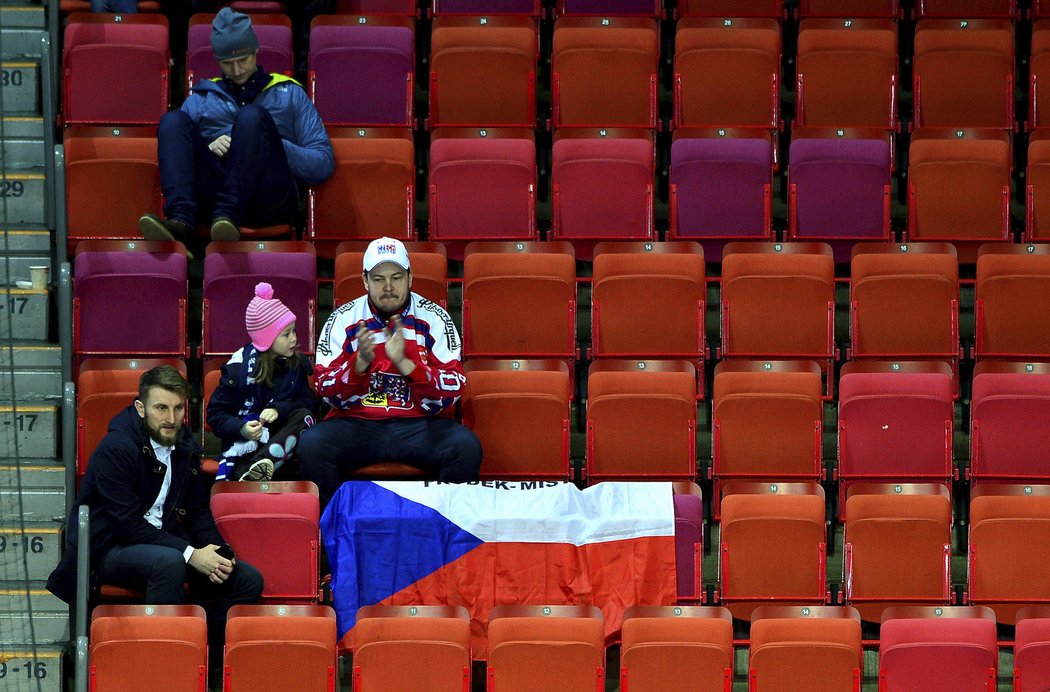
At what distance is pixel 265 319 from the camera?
5.95 meters

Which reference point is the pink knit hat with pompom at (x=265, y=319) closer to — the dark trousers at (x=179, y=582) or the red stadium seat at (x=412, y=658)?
the dark trousers at (x=179, y=582)

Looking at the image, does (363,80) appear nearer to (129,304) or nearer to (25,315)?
A: (129,304)

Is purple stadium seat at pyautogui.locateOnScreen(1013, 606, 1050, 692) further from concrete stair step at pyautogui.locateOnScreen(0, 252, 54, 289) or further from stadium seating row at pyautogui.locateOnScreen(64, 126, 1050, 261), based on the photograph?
concrete stair step at pyautogui.locateOnScreen(0, 252, 54, 289)

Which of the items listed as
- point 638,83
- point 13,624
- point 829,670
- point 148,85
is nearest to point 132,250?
point 148,85

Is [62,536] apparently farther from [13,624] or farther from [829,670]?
[829,670]

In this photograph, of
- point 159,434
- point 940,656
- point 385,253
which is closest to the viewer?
point 940,656

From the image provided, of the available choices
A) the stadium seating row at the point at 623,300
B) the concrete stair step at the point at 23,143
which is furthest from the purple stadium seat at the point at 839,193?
the concrete stair step at the point at 23,143

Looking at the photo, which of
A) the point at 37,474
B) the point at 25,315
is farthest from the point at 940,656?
the point at 25,315

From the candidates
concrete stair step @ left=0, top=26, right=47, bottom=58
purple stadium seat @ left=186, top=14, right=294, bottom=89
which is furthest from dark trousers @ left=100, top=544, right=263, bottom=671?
concrete stair step @ left=0, top=26, right=47, bottom=58

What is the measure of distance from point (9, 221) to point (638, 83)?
2.31 m

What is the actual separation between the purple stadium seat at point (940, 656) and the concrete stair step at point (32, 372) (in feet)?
9.01

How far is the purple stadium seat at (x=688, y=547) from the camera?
5.80 m

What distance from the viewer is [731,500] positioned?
587cm

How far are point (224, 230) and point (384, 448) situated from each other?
3.42 ft
